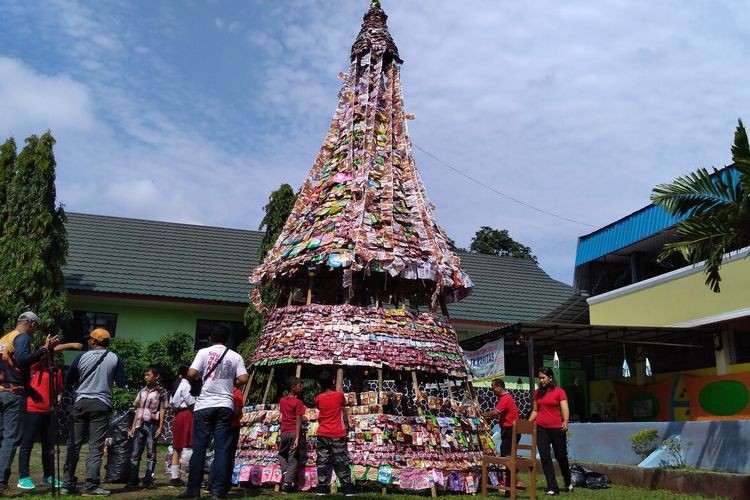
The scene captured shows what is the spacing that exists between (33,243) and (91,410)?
31.8ft

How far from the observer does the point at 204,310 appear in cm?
2009

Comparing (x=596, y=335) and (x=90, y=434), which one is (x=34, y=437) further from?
(x=596, y=335)

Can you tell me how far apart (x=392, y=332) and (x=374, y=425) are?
1.35 m

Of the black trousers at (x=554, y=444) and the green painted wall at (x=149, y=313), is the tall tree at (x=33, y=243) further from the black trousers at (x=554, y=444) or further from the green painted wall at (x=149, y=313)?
the black trousers at (x=554, y=444)

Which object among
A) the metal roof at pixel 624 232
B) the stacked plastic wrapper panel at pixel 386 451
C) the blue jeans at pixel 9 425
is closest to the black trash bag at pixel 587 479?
the stacked plastic wrapper panel at pixel 386 451

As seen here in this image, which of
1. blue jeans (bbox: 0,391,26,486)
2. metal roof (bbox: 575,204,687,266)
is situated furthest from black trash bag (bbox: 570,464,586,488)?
metal roof (bbox: 575,204,687,266)

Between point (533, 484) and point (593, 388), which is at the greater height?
point (593, 388)

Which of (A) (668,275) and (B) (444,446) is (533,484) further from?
(A) (668,275)

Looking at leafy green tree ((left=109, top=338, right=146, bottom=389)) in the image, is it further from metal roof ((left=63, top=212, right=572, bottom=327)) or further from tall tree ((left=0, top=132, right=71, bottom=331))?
metal roof ((left=63, top=212, right=572, bottom=327))

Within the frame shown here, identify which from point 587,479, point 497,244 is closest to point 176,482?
point 587,479

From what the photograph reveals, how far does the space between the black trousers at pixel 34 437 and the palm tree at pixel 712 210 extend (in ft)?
28.2

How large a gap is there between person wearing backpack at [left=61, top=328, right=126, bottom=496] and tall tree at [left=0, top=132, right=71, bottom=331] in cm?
896

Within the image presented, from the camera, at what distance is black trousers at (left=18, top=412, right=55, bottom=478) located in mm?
7656

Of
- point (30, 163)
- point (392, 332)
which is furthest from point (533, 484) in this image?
point (30, 163)
